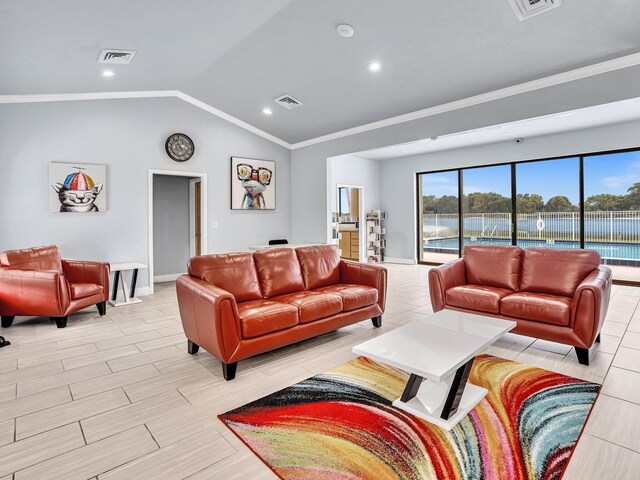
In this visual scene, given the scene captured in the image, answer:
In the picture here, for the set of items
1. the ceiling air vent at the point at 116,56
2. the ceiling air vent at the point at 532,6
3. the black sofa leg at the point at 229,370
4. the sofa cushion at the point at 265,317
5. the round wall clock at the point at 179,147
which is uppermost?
the ceiling air vent at the point at 116,56

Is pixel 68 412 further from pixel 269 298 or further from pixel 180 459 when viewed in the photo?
pixel 269 298

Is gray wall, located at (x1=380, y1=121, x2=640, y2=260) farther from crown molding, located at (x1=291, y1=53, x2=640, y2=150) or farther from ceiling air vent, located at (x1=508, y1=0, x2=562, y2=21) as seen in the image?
ceiling air vent, located at (x1=508, y1=0, x2=562, y2=21)

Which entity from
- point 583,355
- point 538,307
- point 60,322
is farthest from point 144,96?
point 583,355

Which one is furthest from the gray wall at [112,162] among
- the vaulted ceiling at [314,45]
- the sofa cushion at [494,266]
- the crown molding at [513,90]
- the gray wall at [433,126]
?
the sofa cushion at [494,266]

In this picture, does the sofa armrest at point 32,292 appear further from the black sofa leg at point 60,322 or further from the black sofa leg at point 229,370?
the black sofa leg at point 229,370

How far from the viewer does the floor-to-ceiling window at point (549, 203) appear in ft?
23.4

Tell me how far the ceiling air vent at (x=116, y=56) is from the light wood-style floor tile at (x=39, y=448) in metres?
4.00

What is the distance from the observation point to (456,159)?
8.57m

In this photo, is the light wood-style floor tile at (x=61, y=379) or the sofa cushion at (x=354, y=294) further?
the sofa cushion at (x=354, y=294)

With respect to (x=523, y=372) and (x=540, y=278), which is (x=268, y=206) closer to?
(x=540, y=278)

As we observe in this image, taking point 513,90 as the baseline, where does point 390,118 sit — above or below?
above

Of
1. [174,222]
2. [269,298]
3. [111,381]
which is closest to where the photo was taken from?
[111,381]

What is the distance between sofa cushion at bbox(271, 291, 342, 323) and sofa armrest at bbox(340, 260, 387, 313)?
0.64 metres

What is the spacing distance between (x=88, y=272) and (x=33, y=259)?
0.60m
